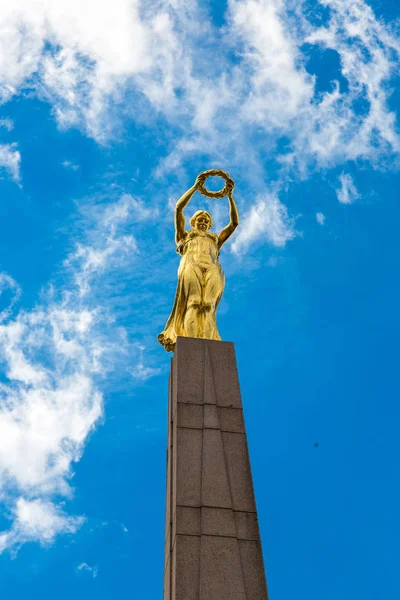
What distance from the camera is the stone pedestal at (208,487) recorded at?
11.5 metres

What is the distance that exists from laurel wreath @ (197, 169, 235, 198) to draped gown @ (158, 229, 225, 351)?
1735 mm

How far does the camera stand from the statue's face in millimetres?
19406

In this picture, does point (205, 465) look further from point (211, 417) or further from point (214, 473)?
point (211, 417)

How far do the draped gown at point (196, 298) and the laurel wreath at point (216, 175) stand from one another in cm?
173

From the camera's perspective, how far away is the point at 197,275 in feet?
57.5

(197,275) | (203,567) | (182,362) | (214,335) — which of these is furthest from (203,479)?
(197,275)

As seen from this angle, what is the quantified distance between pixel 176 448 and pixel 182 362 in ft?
7.60

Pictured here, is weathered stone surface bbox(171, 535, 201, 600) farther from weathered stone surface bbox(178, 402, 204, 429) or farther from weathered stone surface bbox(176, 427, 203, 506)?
weathered stone surface bbox(178, 402, 204, 429)

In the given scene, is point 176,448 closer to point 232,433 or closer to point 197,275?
point 232,433

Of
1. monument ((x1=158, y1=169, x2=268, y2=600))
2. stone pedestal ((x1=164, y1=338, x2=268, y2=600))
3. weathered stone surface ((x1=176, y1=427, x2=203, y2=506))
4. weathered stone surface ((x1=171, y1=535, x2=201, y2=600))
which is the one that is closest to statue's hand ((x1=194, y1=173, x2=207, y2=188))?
monument ((x1=158, y1=169, x2=268, y2=600))

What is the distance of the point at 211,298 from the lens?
17.3 metres

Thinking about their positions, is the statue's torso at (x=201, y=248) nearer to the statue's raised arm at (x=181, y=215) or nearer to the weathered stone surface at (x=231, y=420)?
the statue's raised arm at (x=181, y=215)

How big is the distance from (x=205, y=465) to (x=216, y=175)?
8.77 meters

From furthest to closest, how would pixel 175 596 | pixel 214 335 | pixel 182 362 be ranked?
pixel 214 335 < pixel 182 362 < pixel 175 596
